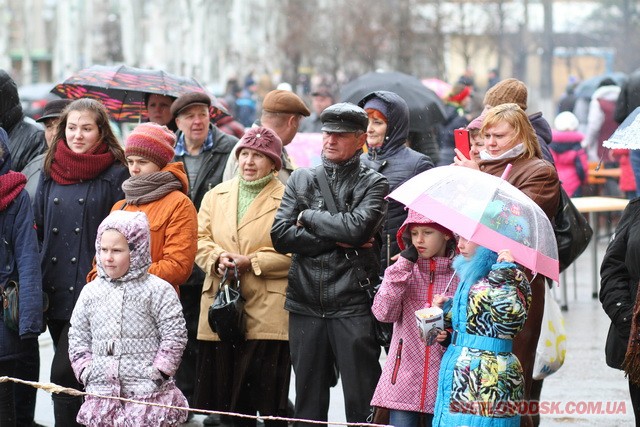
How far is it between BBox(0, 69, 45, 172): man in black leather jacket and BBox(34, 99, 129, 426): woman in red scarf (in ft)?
4.81

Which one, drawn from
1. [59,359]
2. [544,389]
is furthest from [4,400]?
[544,389]

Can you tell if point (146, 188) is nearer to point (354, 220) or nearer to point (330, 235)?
point (330, 235)

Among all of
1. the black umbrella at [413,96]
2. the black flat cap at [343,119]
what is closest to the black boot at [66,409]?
the black flat cap at [343,119]

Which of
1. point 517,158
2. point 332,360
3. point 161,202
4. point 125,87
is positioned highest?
point 125,87

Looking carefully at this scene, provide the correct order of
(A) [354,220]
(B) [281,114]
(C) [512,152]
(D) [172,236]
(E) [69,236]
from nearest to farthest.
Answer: (C) [512,152] < (A) [354,220] < (D) [172,236] < (E) [69,236] < (B) [281,114]

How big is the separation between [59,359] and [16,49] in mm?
84305

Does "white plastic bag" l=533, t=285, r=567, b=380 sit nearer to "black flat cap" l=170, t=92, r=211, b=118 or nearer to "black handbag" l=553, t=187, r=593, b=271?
"black handbag" l=553, t=187, r=593, b=271

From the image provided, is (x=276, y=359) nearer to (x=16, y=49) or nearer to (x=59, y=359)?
(x=59, y=359)

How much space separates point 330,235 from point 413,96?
17.6 ft

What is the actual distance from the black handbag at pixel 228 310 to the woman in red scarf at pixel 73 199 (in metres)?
0.81

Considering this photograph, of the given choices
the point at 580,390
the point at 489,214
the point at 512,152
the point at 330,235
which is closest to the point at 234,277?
the point at 330,235

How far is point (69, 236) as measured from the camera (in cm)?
774

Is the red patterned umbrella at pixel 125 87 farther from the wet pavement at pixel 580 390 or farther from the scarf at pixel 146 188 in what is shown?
the wet pavement at pixel 580 390

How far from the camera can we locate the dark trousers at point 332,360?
7.29 meters
